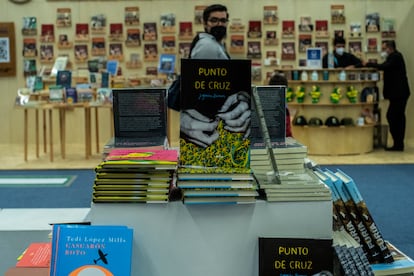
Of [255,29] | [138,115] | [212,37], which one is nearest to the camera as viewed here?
[138,115]

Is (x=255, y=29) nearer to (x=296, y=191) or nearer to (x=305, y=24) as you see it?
(x=305, y=24)

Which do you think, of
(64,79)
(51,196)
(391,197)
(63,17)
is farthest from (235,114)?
(63,17)

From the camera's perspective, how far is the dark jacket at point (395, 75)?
9117 mm

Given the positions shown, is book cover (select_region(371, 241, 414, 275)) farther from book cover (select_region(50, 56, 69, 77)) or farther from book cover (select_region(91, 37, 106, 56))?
book cover (select_region(91, 37, 106, 56))

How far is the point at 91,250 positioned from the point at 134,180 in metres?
0.29

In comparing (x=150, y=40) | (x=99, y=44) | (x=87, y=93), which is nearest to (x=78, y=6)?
(x=99, y=44)

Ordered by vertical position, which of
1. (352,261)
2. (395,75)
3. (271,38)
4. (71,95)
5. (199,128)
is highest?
(271,38)

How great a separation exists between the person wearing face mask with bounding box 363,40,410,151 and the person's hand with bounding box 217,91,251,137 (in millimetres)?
7418

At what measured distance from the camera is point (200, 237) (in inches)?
85.6

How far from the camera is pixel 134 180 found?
2154 mm

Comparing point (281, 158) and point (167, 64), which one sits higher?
point (167, 64)

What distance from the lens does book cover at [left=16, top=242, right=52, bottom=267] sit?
2.42 meters

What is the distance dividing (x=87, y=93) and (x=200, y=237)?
6914 mm

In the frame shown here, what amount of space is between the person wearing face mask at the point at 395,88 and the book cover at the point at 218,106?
741 centimetres
